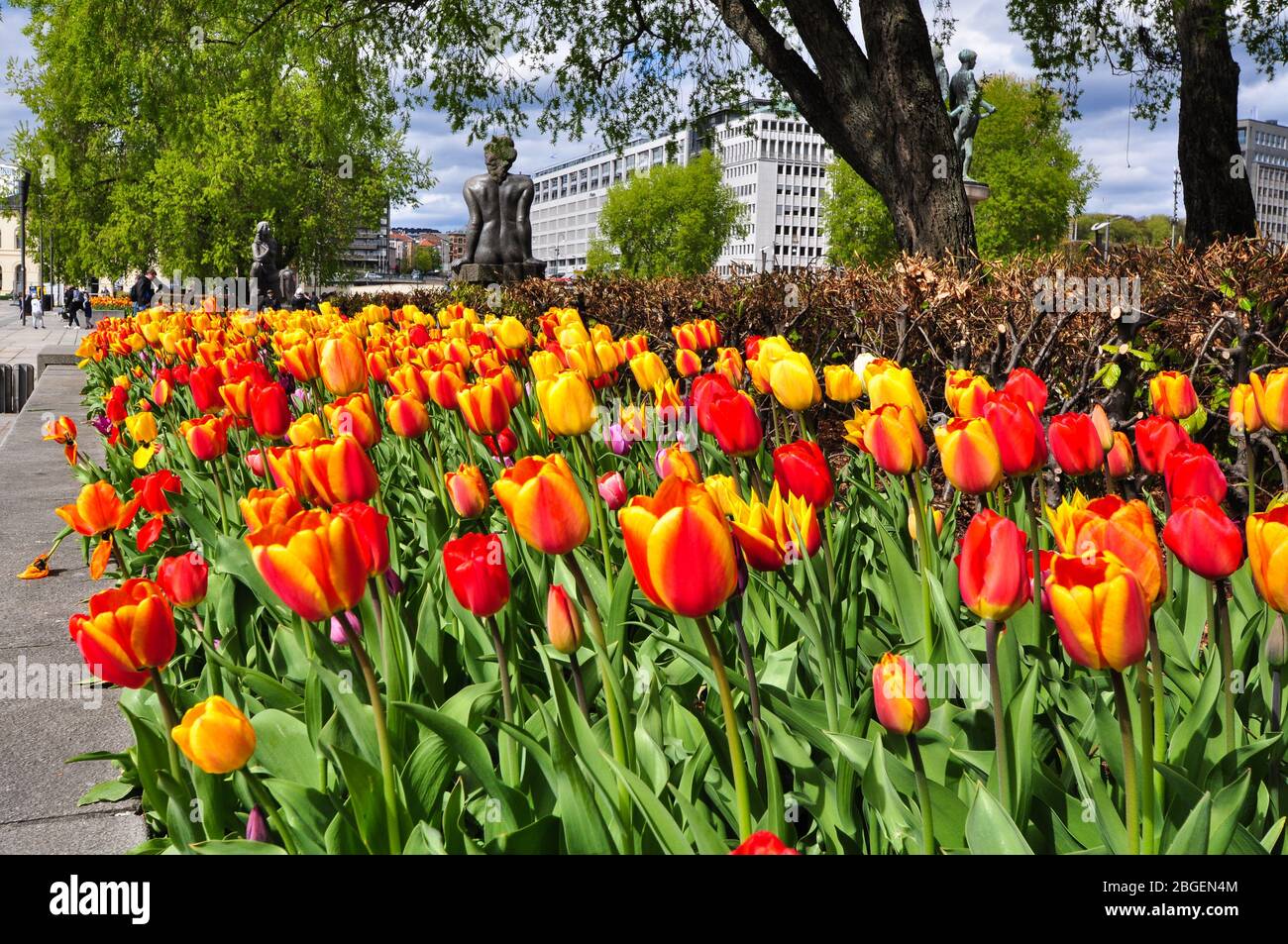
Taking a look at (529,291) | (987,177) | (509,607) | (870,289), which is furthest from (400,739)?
(987,177)

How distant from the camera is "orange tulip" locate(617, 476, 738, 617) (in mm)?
1267

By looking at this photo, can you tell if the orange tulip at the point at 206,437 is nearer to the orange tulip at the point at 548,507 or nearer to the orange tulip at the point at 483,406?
the orange tulip at the point at 483,406

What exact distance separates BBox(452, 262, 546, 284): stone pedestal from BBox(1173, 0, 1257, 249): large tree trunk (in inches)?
351

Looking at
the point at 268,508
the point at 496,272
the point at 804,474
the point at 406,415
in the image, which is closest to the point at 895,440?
the point at 804,474

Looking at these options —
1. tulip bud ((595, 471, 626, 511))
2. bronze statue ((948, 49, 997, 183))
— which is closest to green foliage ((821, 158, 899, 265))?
bronze statue ((948, 49, 997, 183))

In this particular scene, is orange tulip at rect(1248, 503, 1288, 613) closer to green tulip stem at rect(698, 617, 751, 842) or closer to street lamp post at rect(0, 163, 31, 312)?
green tulip stem at rect(698, 617, 751, 842)

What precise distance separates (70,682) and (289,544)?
1.82 meters

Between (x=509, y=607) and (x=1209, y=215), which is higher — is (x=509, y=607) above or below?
below

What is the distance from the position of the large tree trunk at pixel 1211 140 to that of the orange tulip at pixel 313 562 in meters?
11.6

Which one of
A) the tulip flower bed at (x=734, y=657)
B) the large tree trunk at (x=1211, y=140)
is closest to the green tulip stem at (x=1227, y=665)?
the tulip flower bed at (x=734, y=657)

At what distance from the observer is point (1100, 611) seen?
4.08ft
